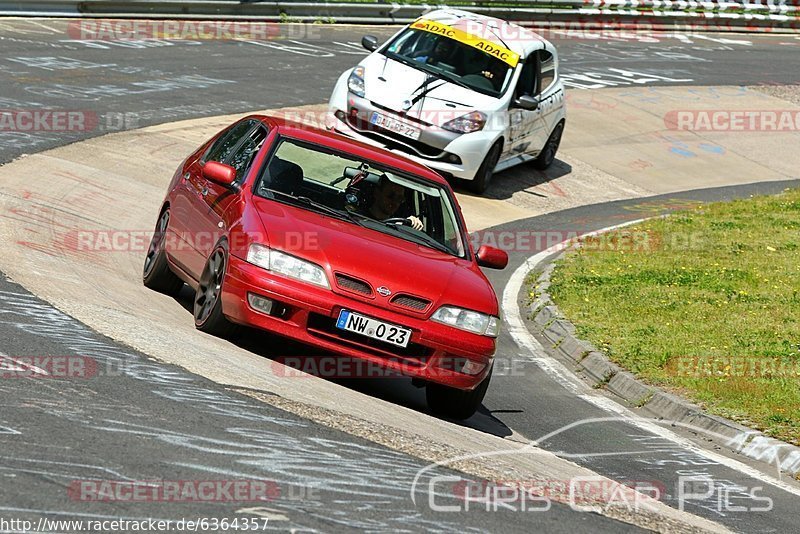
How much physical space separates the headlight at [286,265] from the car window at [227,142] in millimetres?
1955

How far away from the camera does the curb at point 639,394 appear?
357 inches

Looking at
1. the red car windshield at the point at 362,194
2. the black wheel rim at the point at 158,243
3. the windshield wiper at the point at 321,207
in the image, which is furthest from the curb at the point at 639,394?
the black wheel rim at the point at 158,243

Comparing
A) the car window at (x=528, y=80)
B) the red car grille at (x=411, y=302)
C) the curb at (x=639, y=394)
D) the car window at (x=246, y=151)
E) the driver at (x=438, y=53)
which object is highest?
the car window at (x=246, y=151)

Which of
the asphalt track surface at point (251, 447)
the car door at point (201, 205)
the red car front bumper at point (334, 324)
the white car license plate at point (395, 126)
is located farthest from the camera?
the white car license plate at point (395, 126)

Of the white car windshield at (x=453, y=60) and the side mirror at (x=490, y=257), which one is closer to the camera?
the side mirror at (x=490, y=257)

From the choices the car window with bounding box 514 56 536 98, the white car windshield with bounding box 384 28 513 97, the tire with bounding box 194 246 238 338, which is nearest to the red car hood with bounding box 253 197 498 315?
the tire with bounding box 194 246 238 338

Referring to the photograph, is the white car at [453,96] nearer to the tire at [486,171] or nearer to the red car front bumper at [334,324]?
the tire at [486,171]

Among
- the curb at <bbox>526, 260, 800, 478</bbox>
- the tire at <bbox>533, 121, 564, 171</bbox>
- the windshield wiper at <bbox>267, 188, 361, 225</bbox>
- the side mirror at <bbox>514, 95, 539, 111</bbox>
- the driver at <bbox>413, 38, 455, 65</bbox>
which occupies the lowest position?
the tire at <bbox>533, 121, 564, 171</bbox>

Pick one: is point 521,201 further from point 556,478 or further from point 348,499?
point 348,499

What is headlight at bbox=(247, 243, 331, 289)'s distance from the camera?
320 inches

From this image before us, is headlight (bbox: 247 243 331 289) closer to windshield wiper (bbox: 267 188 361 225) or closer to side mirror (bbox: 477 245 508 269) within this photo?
windshield wiper (bbox: 267 188 361 225)

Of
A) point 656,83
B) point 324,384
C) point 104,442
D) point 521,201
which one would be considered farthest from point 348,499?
point 656,83

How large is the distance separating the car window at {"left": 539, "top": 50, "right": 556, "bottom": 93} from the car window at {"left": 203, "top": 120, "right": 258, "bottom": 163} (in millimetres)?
9193

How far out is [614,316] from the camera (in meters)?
12.4
